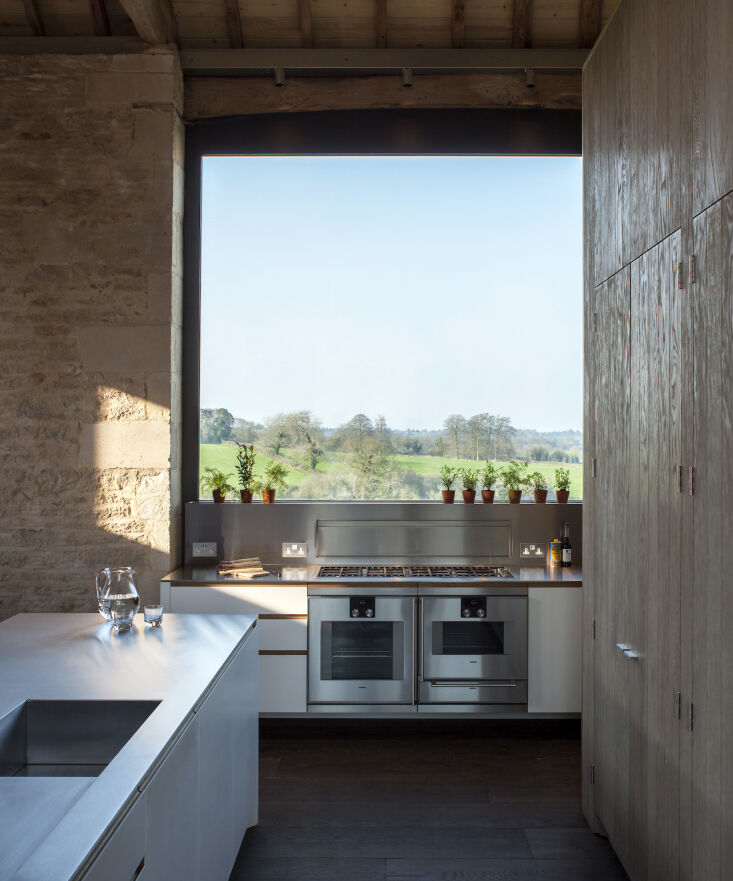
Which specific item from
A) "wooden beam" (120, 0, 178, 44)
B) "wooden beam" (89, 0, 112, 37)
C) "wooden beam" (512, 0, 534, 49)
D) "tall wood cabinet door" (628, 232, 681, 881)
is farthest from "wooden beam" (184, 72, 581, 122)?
"tall wood cabinet door" (628, 232, 681, 881)

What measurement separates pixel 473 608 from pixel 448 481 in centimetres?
93

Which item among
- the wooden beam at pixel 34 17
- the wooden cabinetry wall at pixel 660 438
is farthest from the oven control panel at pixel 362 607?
the wooden beam at pixel 34 17

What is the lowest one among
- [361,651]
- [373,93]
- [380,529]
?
[361,651]

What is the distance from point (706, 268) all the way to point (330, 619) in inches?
106

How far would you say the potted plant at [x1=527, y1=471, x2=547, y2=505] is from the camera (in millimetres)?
4495

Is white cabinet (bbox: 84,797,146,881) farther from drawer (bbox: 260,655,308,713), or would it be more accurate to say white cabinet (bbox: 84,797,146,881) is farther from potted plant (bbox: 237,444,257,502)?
potted plant (bbox: 237,444,257,502)

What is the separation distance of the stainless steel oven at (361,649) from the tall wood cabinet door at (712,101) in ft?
8.65

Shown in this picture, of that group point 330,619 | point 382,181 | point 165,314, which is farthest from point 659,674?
point 382,181

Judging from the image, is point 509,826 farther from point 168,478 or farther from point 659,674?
point 168,478

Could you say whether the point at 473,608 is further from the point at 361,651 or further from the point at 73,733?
the point at 73,733

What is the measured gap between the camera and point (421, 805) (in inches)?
129

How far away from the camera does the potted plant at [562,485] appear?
452 centimetres

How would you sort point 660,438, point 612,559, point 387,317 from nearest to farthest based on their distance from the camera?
point 660,438, point 612,559, point 387,317

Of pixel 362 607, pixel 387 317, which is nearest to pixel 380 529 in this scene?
pixel 362 607
